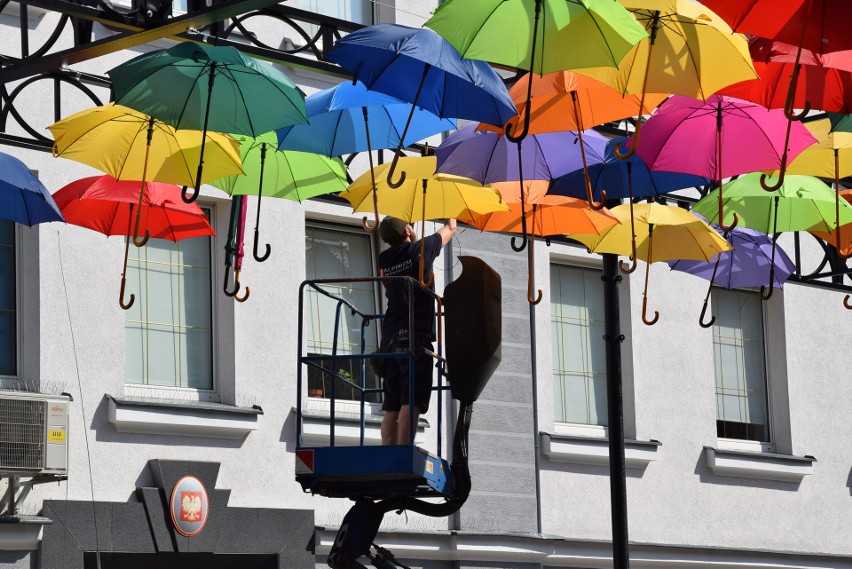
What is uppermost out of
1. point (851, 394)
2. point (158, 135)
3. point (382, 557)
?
point (158, 135)

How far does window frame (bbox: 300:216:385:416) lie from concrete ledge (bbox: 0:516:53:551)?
295 centimetres

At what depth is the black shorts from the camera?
12.3 metres

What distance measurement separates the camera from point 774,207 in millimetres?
13930

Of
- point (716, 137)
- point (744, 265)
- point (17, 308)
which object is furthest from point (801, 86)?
point (17, 308)

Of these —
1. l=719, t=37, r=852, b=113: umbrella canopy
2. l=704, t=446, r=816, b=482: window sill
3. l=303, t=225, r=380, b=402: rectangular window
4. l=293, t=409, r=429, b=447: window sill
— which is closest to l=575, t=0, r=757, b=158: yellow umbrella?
l=719, t=37, r=852, b=113: umbrella canopy

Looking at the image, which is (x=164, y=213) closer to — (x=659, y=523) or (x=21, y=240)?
(x=21, y=240)

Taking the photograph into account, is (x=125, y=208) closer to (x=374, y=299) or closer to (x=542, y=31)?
(x=374, y=299)

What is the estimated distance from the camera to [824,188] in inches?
545

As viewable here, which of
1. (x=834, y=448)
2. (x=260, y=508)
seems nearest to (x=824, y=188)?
(x=260, y=508)

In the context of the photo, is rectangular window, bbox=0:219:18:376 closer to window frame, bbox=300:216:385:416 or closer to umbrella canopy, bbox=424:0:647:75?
window frame, bbox=300:216:385:416

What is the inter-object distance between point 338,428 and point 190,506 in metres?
1.74

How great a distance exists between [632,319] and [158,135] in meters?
7.98

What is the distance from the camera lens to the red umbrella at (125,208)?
13.0 meters

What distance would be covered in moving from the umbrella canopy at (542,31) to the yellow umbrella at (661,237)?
337 cm
